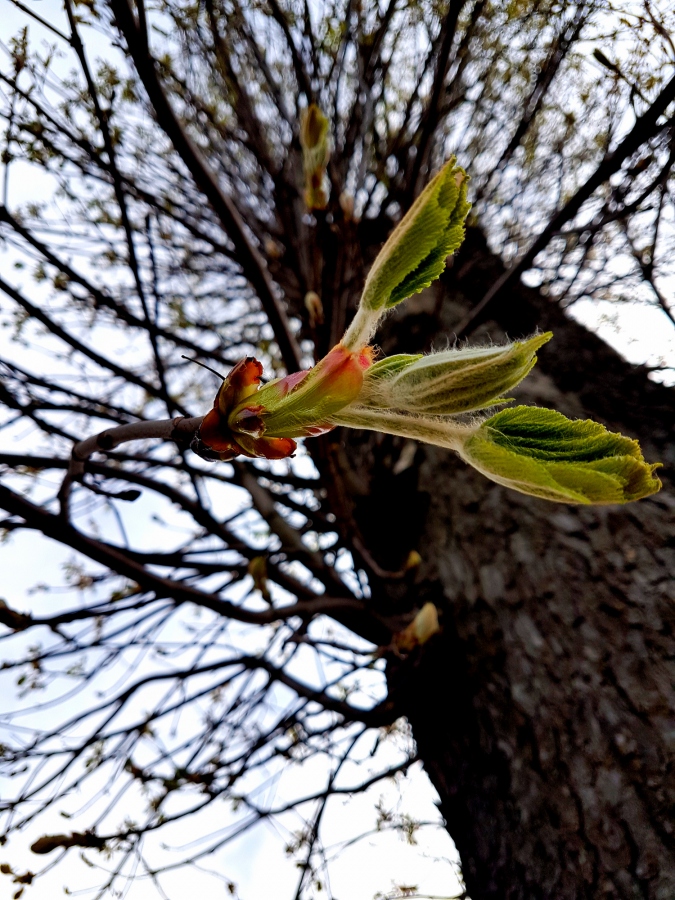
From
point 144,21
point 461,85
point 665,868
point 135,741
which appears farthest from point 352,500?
point 461,85

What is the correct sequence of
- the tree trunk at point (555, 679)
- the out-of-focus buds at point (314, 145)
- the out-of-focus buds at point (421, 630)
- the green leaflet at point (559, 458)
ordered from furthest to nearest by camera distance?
the out-of-focus buds at point (421, 630) < the out-of-focus buds at point (314, 145) < the tree trunk at point (555, 679) < the green leaflet at point (559, 458)

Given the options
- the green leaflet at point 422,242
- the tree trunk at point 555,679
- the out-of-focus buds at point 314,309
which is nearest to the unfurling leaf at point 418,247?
the green leaflet at point 422,242

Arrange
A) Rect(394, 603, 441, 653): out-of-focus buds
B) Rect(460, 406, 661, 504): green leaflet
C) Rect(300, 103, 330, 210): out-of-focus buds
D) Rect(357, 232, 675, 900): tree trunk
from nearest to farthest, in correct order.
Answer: Rect(460, 406, 661, 504): green leaflet, Rect(357, 232, 675, 900): tree trunk, Rect(300, 103, 330, 210): out-of-focus buds, Rect(394, 603, 441, 653): out-of-focus buds

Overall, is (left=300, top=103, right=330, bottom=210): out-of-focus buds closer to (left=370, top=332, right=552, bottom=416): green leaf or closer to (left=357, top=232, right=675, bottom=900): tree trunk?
(left=370, top=332, right=552, bottom=416): green leaf

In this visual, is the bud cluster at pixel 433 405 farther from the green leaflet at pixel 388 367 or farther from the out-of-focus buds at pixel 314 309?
the out-of-focus buds at pixel 314 309

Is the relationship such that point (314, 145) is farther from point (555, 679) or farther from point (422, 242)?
point (555, 679)

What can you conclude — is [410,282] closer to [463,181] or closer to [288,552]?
[463,181]

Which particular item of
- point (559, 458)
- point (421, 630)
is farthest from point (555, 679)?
point (559, 458)

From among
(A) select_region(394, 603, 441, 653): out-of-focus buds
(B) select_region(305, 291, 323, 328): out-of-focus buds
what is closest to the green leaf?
(B) select_region(305, 291, 323, 328): out-of-focus buds
